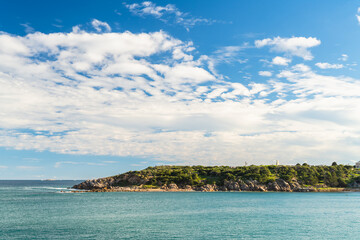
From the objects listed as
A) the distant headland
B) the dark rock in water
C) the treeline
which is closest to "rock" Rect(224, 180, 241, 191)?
the distant headland

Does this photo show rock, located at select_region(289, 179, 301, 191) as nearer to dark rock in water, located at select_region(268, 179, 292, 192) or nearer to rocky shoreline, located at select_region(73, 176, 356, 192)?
rocky shoreline, located at select_region(73, 176, 356, 192)

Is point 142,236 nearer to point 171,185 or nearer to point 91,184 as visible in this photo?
point 171,185

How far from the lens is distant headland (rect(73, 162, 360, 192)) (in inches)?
6850

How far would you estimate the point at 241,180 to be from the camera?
6914 inches

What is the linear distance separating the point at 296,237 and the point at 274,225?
36.7 feet

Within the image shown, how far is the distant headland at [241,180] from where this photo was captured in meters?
174

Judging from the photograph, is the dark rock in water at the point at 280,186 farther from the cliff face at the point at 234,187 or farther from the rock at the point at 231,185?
the rock at the point at 231,185

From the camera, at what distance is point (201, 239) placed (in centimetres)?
4931

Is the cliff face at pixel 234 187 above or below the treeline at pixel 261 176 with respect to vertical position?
below

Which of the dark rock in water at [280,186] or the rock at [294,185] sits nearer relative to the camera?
the dark rock in water at [280,186]

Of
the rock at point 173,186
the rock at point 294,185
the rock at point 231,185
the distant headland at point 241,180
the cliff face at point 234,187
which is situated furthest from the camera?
the rock at point 173,186

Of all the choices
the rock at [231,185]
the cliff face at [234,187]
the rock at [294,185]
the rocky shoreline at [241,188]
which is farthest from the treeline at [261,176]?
the rock at [231,185]

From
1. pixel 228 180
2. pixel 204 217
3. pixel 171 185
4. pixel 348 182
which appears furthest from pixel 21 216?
pixel 348 182

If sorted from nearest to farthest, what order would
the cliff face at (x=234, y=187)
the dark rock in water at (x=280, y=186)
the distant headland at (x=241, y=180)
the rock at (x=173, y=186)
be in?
the cliff face at (x=234, y=187) < the dark rock in water at (x=280, y=186) < the distant headland at (x=241, y=180) < the rock at (x=173, y=186)
